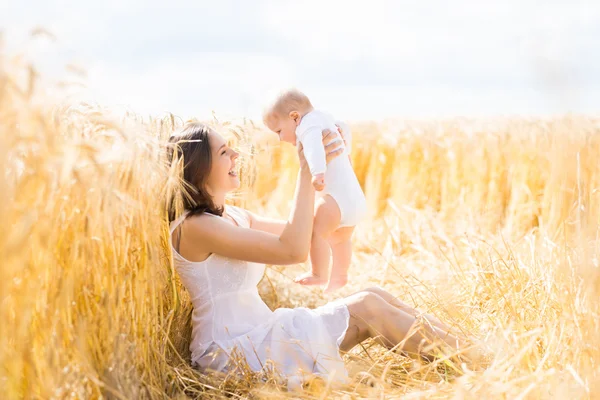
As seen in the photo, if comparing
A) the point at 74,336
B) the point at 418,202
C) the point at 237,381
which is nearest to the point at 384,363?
the point at 237,381

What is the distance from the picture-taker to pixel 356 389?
7.06ft

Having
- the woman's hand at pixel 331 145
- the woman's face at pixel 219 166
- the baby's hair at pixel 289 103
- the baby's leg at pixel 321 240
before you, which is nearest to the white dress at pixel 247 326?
the woman's face at pixel 219 166

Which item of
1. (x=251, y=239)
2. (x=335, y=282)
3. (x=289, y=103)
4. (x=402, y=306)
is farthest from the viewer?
(x=335, y=282)

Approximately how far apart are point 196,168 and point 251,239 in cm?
33

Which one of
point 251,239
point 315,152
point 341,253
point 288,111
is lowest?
point 341,253

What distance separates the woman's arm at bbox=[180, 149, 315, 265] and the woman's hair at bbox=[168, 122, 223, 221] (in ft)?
0.24

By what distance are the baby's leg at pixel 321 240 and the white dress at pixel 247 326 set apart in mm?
303

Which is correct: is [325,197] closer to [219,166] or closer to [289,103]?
[289,103]

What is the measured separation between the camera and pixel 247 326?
2.36 meters

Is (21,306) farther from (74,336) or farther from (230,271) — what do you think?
(230,271)

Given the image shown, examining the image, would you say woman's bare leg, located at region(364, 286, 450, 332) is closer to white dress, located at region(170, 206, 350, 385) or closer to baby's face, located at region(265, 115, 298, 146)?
white dress, located at region(170, 206, 350, 385)

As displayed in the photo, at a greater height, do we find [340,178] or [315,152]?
[315,152]

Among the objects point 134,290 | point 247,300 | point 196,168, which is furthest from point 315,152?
point 134,290

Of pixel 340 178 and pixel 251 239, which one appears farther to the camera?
pixel 340 178
